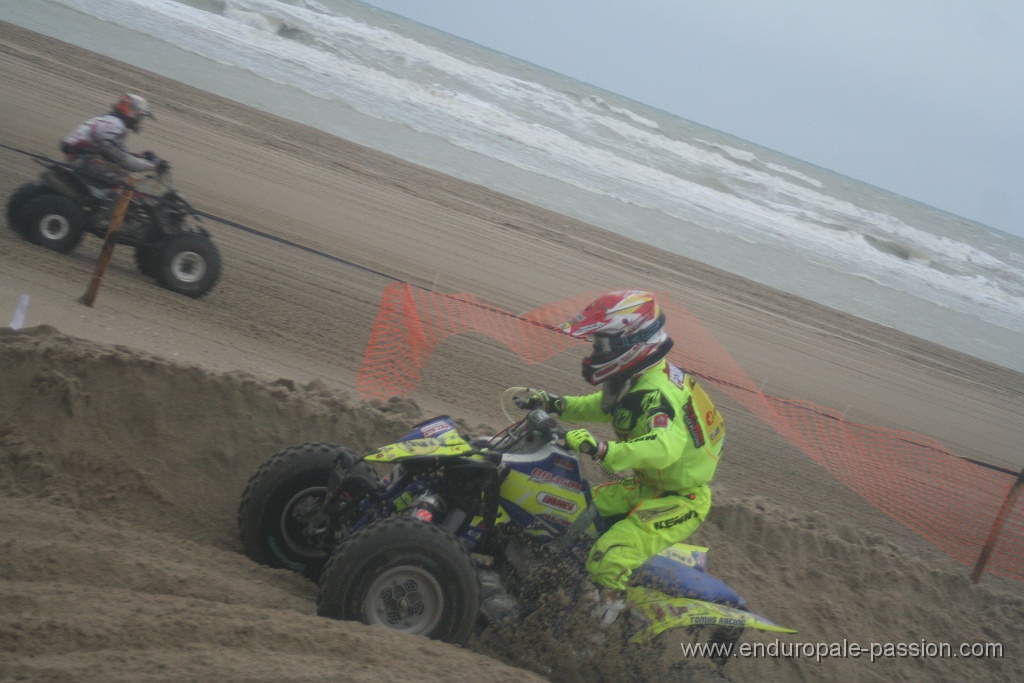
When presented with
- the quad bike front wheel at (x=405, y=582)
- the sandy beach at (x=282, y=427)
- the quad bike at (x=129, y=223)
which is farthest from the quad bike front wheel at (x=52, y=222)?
the quad bike front wheel at (x=405, y=582)

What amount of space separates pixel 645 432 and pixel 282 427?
260 cm

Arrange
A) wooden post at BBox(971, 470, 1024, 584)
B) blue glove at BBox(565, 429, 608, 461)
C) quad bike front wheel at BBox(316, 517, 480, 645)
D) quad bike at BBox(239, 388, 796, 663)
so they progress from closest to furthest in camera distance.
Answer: quad bike front wheel at BBox(316, 517, 480, 645) → quad bike at BBox(239, 388, 796, 663) → blue glove at BBox(565, 429, 608, 461) → wooden post at BBox(971, 470, 1024, 584)

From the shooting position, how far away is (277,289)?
8.76m

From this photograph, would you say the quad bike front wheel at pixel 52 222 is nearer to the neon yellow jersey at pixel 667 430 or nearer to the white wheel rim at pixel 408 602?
the white wheel rim at pixel 408 602

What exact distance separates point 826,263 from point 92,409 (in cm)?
2458

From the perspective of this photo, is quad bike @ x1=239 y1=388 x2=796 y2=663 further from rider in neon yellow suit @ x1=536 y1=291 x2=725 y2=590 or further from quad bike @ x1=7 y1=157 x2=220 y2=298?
quad bike @ x1=7 y1=157 x2=220 y2=298

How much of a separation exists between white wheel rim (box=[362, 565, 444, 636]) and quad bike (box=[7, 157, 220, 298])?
5.14 m

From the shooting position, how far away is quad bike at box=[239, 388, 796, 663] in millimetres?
3756

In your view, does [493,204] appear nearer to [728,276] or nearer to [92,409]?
[728,276]

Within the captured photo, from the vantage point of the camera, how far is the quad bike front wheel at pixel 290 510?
4.30m

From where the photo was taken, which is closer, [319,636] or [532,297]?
[319,636]

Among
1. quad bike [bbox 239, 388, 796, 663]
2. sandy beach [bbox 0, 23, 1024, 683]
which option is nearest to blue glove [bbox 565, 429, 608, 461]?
quad bike [bbox 239, 388, 796, 663]

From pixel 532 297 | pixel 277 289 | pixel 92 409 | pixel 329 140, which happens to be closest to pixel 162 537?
pixel 92 409

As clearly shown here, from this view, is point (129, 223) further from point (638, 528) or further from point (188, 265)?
point (638, 528)
